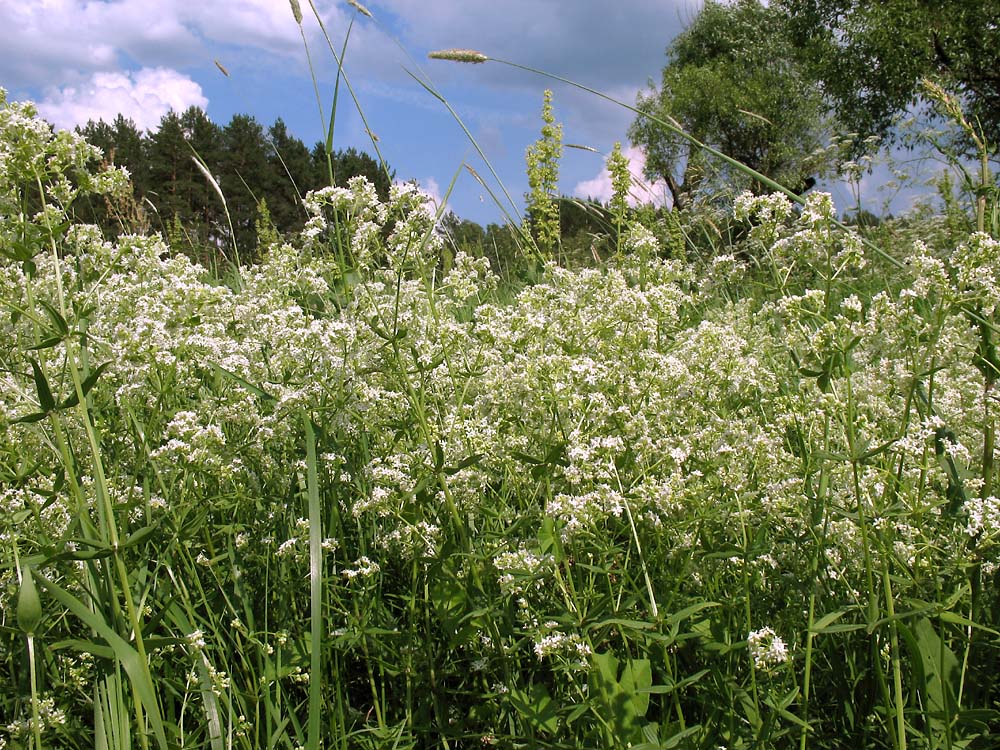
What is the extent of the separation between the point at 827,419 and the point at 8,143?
262cm

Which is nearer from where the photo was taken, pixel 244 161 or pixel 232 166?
pixel 232 166

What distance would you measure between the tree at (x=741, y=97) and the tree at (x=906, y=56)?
5.94 m

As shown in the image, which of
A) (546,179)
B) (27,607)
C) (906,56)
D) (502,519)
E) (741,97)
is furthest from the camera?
(741,97)

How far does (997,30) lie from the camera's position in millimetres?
29656

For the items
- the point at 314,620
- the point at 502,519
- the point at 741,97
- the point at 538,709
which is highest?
the point at 741,97

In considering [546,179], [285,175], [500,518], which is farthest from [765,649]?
[285,175]

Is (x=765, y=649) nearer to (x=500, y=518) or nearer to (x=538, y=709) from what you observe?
(x=538, y=709)

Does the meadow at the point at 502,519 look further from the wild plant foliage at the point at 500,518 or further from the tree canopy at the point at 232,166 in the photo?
the tree canopy at the point at 232,166

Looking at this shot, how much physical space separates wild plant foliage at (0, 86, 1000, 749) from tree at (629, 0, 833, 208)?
134ft

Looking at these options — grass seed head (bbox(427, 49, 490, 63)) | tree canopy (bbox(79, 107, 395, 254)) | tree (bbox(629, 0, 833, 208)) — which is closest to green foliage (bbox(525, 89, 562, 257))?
grass seed head (bbox(427, 49, 490, 63))

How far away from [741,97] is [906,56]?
14801 millimetres

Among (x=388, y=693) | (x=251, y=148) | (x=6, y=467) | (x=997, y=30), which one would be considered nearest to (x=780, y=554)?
(x=388, y=693)

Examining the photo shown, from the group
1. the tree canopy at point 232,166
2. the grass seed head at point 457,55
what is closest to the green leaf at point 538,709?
the grass seed head at point 457,55

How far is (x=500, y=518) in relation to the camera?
254cm
